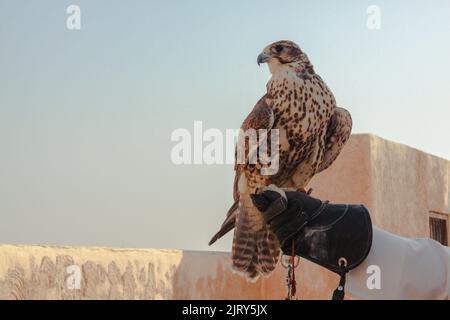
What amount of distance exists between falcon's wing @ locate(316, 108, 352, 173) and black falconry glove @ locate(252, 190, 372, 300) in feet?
3.72

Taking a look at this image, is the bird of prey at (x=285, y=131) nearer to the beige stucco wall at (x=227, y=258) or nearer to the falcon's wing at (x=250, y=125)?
the falcon's wing at (x=250, y=125)

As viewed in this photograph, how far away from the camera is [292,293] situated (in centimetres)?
284

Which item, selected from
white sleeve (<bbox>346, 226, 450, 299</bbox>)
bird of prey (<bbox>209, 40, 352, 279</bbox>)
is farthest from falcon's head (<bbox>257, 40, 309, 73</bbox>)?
white sleeve (<bbox>346, 226, 450, 299</bbox>)

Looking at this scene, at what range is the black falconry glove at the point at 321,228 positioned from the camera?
247 cm

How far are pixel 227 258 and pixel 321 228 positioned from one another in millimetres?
7500

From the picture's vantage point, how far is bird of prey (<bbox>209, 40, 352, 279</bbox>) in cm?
369

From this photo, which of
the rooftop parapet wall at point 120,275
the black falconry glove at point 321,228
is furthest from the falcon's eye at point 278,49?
the rooftop parapet wall at point 120,275

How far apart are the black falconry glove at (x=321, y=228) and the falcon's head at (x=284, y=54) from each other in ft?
3.78

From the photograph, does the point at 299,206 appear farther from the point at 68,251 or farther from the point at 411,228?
the point at 411,228

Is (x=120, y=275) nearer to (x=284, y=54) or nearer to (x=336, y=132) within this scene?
(x=336, y=132)

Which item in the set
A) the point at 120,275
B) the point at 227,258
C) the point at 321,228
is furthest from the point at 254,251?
the point at 227,258
